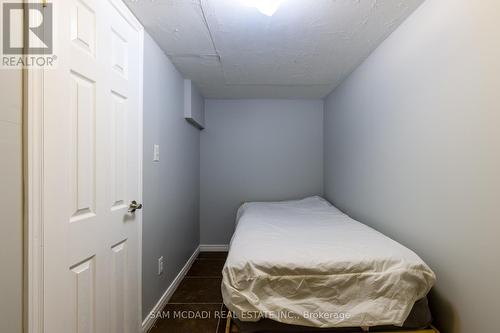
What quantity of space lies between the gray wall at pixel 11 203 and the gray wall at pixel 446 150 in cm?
180

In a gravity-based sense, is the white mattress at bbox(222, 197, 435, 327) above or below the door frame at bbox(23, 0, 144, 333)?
below

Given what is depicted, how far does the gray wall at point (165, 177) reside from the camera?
1837 millimetres

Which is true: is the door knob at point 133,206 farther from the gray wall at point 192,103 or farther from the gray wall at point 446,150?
the gray wall at point 446,150

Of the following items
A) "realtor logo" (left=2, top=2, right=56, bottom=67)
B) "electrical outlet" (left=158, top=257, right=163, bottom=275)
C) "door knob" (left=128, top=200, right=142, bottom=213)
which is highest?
"realtor logo" (left=2, top=2, right=56, bottom=67)

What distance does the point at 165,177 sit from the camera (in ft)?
7.25

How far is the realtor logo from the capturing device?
0.83 meters

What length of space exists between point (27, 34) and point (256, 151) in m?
2.87

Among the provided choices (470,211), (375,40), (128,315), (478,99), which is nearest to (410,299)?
(470,211)

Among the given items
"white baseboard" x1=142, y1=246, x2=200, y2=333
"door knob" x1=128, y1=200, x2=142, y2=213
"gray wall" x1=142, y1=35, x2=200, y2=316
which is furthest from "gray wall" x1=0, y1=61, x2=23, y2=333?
"white baseboard" x1=142, y1=246, x2=200, y2=333

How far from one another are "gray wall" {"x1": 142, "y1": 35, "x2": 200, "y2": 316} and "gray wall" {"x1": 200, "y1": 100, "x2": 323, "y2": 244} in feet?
1.79

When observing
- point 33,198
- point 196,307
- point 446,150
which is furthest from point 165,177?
point 446,150

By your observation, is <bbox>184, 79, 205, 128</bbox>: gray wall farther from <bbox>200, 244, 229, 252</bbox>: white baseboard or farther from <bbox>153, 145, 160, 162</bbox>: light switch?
<bbox>200, 244, 229, 252</bbox>: white baseboard

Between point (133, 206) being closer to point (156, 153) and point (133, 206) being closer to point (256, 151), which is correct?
point (156, 153)

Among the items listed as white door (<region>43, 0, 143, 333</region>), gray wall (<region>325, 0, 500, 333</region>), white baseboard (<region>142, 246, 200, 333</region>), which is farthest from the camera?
white baseboard (<region>142, 246, 200, 333</region>)
